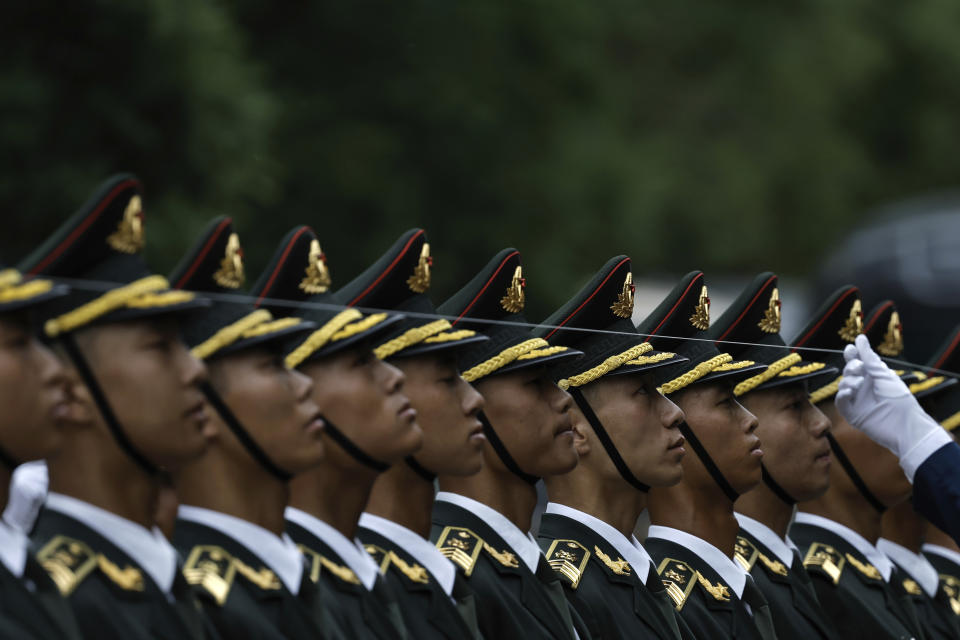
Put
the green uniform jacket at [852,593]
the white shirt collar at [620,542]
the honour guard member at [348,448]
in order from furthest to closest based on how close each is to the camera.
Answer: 1. the green uniform jacket at [852,593]
2. the white shirt collar at [620,542]
3. the honour guard member at [348,448]

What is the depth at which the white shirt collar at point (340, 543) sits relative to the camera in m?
5.16

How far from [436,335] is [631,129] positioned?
22.6 m

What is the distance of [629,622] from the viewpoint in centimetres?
606

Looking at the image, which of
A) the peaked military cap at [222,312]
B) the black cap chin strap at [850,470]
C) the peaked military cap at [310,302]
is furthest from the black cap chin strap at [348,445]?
the black cap chin strap at [850,470]

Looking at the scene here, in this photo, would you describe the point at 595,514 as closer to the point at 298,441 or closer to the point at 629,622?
the point at 629,622

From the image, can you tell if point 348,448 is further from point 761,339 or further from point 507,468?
point 761,339

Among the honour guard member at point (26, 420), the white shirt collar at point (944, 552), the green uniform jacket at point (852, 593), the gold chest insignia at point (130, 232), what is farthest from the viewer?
the white shirt collar at point (944, 552)

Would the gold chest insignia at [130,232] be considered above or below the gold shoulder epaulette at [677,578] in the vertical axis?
above

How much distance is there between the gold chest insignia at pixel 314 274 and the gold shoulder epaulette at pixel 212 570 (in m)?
0.92

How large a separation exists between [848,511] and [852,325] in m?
0.75

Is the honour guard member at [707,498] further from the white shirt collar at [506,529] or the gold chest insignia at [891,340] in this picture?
the gold chest insignia at [891,340]

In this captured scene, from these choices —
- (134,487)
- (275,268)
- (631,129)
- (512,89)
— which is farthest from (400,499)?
(631,129)

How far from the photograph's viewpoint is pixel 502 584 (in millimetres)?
5746

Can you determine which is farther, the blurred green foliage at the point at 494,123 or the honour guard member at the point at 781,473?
the blurred green foliage at the point at 494,123
